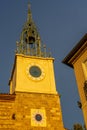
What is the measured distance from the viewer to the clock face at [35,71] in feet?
83.1

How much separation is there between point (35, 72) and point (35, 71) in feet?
0.36

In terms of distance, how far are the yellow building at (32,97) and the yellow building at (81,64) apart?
9564mm

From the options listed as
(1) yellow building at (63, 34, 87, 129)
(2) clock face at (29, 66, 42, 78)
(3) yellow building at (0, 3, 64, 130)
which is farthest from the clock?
(1) yellow building at (63, 34, 87, 129)

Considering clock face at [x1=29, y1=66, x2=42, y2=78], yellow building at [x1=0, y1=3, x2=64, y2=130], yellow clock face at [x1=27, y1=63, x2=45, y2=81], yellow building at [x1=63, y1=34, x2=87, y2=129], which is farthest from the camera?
clock face at [x1=29, y1=66, x2=42, y2=78]

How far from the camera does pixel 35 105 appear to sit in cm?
2278

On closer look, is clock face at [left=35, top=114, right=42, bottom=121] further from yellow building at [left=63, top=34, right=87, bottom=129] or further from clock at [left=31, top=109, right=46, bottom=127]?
yellow building at [left=63, top=34, right=87, bottom=129]

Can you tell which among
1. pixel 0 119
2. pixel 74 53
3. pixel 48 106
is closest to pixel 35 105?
pixel 48 106

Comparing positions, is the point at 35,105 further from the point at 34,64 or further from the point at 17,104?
the point at 34,64

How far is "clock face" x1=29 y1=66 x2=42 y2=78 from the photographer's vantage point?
2533 cm

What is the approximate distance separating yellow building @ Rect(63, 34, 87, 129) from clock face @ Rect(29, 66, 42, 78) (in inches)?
467

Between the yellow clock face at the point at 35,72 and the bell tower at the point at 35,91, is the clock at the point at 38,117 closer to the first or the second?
the bell tower at the point at 35,91

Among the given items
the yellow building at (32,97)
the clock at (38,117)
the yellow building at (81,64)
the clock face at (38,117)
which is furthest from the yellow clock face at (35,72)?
the yellow building at (81,64)

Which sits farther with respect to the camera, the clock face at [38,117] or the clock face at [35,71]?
the clock face at [35,71]

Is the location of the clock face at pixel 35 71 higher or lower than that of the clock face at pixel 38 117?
higher
